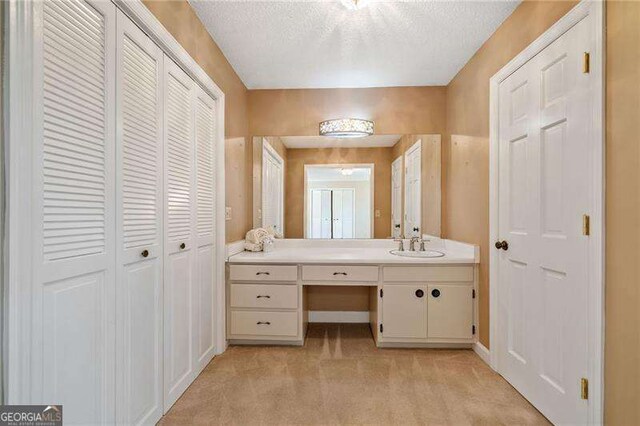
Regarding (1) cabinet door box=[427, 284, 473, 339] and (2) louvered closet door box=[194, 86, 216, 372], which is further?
(1) cabinet door box=[427, 284, 473, 339]

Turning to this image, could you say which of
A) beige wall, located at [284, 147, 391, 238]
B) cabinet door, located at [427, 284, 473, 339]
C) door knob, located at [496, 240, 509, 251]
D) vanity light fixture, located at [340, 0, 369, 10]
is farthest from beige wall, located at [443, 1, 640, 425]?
beige wall, located at [284, 147, 391, 238]

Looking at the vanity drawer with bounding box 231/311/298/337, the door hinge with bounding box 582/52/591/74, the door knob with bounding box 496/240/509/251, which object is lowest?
the vanity drawer with bounding box 231/311/298/337

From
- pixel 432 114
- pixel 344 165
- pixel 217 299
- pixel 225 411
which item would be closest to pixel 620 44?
pixel 432 114

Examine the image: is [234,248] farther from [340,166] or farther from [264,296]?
[340,166]

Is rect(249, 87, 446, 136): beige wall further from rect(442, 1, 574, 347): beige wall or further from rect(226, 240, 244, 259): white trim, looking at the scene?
rect(226, 240, 244, 259): white trim

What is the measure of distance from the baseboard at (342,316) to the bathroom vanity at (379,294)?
592 millimetres

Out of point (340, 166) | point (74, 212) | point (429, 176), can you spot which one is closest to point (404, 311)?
point (429, 176)

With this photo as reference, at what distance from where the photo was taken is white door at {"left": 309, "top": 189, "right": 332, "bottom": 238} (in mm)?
3203

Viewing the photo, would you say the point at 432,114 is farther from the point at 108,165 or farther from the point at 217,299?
the point at 108,165

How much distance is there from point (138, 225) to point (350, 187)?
79.8 inches

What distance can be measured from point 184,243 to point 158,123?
2.35ft

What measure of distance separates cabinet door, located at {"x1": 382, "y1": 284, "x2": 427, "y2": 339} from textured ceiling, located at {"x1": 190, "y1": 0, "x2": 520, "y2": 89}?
185 centimetres

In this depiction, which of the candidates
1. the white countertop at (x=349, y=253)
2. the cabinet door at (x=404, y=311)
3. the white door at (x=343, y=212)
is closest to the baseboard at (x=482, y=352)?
the cabinet door at (x=404, y=311)

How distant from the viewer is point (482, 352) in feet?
8.18
